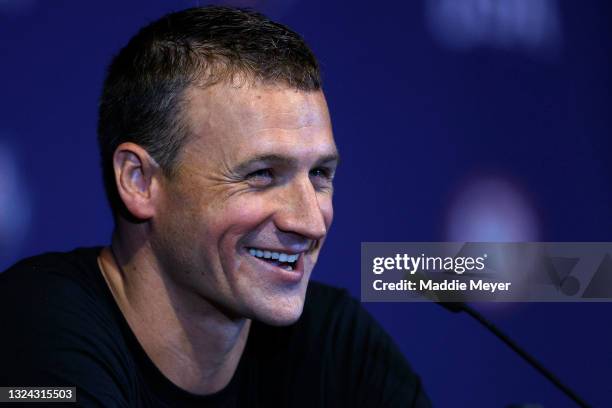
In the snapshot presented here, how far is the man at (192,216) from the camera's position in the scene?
113 cm

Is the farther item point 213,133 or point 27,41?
point 27,41

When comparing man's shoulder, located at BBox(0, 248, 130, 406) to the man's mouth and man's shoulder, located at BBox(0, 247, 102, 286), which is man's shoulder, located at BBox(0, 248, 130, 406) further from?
the man's mouth

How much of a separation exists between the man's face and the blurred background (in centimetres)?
47

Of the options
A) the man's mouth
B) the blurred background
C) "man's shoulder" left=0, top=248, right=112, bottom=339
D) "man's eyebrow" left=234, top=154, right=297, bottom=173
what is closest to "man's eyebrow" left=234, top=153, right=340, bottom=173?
"man's eyebrow" left=234, top=154, right=297, bottom=173

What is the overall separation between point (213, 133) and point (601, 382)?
3.68 ft

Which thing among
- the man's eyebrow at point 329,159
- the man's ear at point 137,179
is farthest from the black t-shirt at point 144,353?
the man's eyebrow at point 329,159

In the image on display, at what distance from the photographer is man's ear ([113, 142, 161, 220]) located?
47.1 inches

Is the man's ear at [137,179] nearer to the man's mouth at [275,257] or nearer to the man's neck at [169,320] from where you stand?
the man's neck at [169,320]

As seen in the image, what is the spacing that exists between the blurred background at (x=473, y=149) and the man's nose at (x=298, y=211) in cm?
50

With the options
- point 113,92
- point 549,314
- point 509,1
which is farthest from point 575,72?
point 113,92

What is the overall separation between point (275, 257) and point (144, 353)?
248 millimetres

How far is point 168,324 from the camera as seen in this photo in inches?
48.4

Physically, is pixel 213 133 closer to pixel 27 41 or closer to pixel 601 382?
pixel 27 41

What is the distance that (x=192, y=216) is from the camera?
116 centimetres
